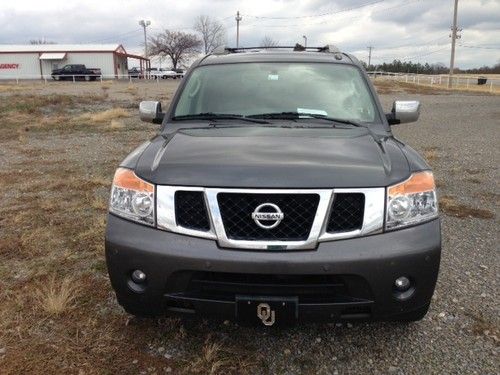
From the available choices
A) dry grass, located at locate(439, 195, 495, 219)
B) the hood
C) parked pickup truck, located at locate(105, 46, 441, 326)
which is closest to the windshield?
the hood

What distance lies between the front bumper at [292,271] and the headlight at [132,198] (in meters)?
0.06

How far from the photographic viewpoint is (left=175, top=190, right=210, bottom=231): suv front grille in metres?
2.40

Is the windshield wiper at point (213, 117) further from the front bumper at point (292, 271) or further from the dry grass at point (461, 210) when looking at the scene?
the dry grass at point (461, 210)

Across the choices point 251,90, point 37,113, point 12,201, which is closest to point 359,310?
A: point 251,90

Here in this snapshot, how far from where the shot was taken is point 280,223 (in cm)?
234

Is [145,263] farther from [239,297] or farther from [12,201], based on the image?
[12,201]

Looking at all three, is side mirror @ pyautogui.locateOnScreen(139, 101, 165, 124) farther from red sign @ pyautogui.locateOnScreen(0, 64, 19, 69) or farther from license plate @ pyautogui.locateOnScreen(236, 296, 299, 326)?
red sign @ pyautogui.locateOnScreen(0, 64, 19, 69)

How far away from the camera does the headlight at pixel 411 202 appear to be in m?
2.42

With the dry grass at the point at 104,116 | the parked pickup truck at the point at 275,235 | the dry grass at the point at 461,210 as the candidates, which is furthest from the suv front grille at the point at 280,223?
the dry grass at the point at 104,116

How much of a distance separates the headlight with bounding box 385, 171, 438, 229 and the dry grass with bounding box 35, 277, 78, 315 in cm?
218

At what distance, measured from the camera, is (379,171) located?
2488 millimetres

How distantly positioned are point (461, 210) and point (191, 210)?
4.25 metres

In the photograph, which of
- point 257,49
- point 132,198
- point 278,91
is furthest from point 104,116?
point 132,198

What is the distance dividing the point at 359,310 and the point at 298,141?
41.3 inches
